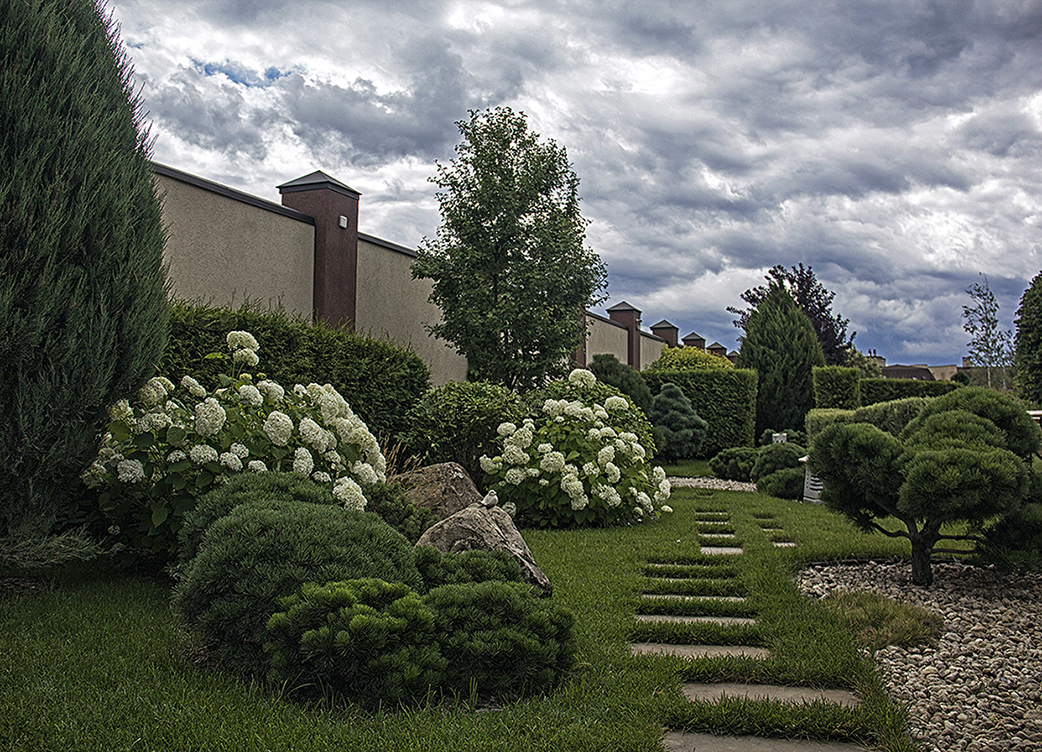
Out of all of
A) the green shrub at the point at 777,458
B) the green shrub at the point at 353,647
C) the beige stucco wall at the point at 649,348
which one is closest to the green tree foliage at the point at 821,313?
the beige stucco wall at the point at 649,348

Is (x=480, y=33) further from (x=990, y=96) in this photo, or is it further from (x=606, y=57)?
(x=990, y=96)

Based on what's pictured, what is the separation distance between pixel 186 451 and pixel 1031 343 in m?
Result: 12.8

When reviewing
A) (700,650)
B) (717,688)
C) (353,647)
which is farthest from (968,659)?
(353,647)

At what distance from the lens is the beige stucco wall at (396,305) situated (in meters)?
11.1

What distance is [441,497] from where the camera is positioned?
5.29 m

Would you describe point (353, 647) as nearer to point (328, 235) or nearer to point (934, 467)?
point (934, 467)

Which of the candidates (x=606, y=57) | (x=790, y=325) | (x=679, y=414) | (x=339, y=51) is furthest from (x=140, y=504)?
(x=790, y=325)

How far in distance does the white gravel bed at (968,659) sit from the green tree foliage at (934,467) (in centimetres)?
33

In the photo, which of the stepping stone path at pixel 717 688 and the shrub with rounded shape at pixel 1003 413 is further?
the shrub with rounded shape at pixel 1003 413

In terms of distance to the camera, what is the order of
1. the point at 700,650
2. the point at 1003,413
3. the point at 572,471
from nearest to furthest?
the point at 700,650, the point at 1003,413, the point at 572,471

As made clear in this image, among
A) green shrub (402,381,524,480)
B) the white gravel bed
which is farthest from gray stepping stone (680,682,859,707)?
green shrub (402,381,524,480)

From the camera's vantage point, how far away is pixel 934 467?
4.06 m

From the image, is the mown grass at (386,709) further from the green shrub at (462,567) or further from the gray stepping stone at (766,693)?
the green shrub at (462,567)

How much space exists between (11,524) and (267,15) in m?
4.04
